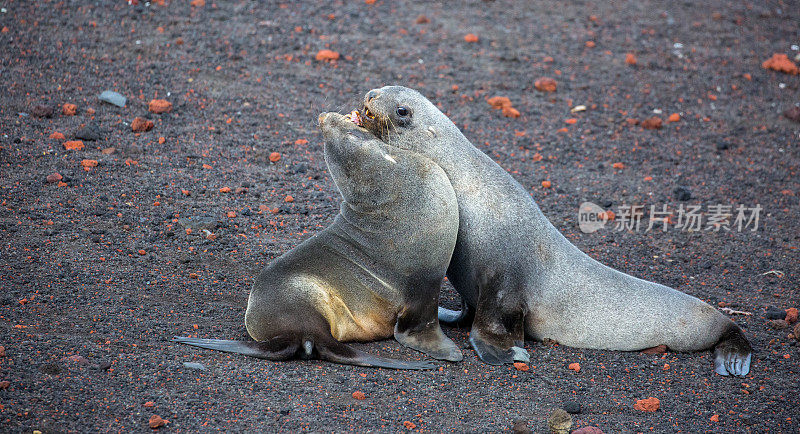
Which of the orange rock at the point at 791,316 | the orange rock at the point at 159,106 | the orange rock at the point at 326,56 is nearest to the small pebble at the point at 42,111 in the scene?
the orange rock at the point at 159,106

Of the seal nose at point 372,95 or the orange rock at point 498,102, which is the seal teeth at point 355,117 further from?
the orange rock at point 498,102

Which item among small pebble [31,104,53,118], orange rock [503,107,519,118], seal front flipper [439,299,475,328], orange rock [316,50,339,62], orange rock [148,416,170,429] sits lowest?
seal front flipper [439,299,475,328]

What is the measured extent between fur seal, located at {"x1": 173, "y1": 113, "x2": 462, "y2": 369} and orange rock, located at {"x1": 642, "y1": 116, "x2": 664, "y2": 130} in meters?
4.99

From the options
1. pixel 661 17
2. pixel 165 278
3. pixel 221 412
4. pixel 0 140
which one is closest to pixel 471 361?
pixel 221 412

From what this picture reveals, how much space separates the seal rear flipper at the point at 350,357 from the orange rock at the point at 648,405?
4.70 ft

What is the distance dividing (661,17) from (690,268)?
21.2 ft

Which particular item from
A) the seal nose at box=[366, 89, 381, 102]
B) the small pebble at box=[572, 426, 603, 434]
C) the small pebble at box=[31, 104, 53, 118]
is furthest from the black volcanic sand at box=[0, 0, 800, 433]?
the seal nose at box=[366, 89, 381, 102]

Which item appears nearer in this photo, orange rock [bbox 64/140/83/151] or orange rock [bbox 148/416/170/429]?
orange rock [bbox 148/416/170/429]

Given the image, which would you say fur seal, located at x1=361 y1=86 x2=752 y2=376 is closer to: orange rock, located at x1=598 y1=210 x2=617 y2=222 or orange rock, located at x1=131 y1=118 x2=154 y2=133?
orange rock, located at x1=598 y1=210 x2=617 y2=222

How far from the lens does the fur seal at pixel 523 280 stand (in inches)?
223

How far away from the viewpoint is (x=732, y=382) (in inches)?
219

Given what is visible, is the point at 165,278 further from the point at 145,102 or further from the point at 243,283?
the point at 145,102

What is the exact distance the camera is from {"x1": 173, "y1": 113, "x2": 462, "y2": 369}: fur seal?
5395 millimetres

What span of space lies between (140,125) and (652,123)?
5837mm
